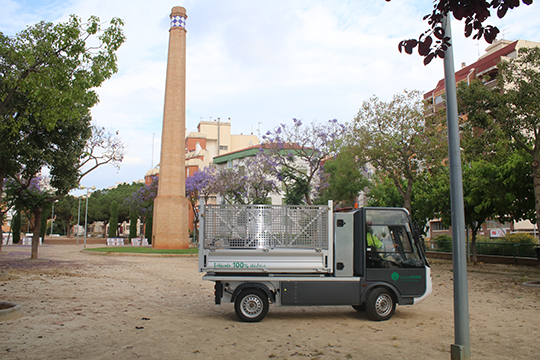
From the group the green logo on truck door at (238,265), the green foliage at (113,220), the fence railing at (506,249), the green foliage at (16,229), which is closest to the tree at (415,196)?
the fence railing at (506,249)

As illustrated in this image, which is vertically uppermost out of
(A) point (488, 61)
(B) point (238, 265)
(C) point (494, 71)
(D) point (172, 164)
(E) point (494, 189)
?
(A) point (488, 61)

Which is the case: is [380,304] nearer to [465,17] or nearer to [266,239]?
[266,239]

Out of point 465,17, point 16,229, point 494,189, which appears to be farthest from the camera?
point 16,229

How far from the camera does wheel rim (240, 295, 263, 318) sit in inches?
324

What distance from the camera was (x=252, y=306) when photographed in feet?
27.0

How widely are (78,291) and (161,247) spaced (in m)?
22.2

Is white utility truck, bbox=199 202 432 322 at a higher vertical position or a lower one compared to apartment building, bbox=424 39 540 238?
lower

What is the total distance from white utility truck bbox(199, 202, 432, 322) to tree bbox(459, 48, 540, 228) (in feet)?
28.1

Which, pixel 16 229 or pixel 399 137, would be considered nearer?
pixel 399 137

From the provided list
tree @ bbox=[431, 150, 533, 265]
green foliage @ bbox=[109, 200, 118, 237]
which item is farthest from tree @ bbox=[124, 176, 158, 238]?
tree @ bbox=[431, 150, 533, 265]

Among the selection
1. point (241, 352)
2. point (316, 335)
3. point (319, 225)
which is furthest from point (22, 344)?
point (319, 225)

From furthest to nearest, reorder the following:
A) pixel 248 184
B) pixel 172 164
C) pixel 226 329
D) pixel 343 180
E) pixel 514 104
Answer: pixel 248 184 < pixel 172 164 < pixel 343 180 < pixel 514 104 < pixel 226 329

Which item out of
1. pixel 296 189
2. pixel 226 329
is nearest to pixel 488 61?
pixel 296 189

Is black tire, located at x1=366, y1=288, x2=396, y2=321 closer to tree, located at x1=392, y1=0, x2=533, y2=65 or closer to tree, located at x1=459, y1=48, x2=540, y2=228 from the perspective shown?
tree, located at x1=392, y1=0, x2=533, y2=65
